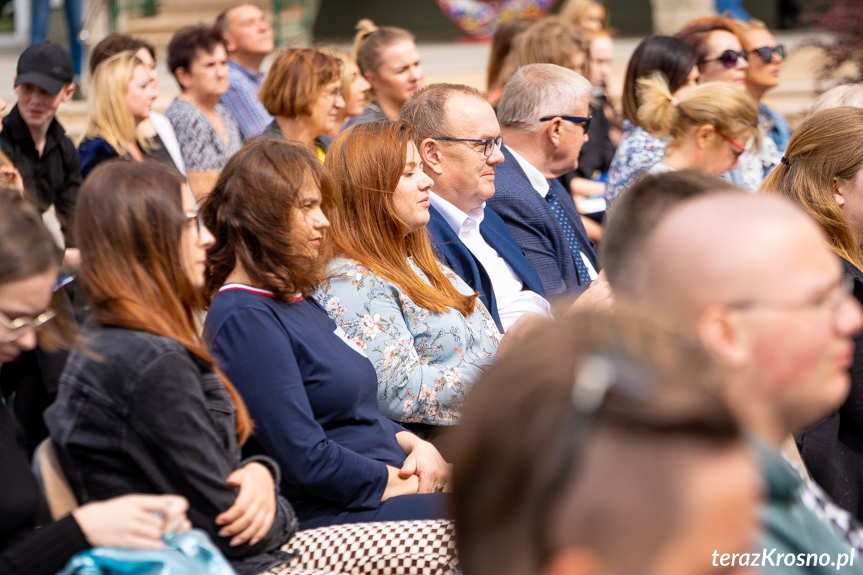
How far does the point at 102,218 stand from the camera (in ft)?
7.02

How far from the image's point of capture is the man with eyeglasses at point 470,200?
3.67 m

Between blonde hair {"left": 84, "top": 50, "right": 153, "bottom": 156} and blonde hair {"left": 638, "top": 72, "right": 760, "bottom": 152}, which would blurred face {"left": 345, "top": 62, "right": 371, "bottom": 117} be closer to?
blonde hair {"left": 84, "top": 50, "right": 153, "bottom": 156}

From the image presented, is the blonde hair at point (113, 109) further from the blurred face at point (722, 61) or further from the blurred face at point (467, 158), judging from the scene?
the blurred face at point (722, 61)

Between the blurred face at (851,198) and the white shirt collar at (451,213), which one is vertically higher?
the blurred face at (851,198)

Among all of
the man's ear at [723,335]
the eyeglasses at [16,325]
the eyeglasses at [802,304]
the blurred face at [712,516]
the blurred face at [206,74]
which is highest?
the blurred face at [712,516]

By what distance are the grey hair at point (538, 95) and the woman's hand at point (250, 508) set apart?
2568mm

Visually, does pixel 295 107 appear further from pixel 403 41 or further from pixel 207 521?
pixel 207 521

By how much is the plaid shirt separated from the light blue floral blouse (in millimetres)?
3600

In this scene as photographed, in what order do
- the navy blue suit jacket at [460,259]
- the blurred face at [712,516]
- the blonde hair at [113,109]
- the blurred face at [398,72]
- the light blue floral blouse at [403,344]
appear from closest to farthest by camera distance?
the blurred face at [712,516] < the light blue floral blouse at [403,344] < the navy blue suit jacket at [460,259] < the blonde hair at [113,109] < the blurred face at [398,72]

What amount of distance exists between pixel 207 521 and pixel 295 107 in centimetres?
331

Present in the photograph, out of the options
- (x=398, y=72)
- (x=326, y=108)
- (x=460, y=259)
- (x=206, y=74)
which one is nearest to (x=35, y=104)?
(x=206, y=74)

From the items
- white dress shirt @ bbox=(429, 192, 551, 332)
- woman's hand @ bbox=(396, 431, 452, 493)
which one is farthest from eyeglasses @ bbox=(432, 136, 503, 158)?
woman's hand @ bbox=(396, 431, 452, 493)

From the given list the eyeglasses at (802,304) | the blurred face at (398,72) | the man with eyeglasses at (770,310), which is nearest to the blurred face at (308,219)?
the man with eyeglasses at (770,310)

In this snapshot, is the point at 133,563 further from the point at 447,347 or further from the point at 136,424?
the point at 447,347
